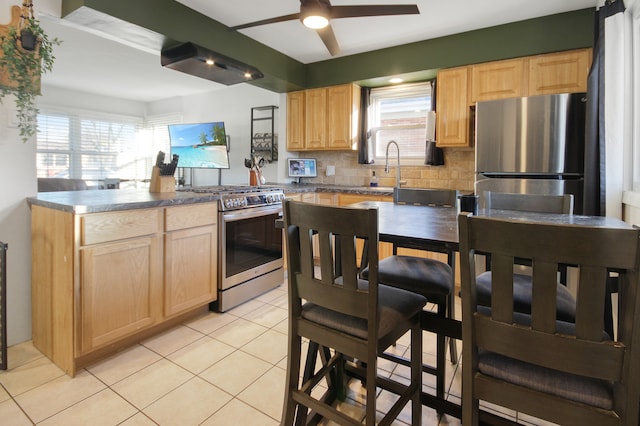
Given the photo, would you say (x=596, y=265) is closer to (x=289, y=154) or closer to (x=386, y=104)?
(x=386, y=104)

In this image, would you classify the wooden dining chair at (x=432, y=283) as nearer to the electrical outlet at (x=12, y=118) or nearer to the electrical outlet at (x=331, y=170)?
the electrical outlet at (x=12, y=118)

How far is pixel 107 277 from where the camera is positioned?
199cm

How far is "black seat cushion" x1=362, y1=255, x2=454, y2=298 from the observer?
1640mm

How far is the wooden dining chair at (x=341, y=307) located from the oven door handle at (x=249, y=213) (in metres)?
1.50

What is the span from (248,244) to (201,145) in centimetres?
298

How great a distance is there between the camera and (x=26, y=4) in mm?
2121

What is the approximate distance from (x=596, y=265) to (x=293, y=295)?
3.07 ft

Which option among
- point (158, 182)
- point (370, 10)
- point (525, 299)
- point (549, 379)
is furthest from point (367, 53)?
point (549, 379)

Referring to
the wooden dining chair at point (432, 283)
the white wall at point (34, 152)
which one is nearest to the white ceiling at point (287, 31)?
the white wall at point (34, 152)

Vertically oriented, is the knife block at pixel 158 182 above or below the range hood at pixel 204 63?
below

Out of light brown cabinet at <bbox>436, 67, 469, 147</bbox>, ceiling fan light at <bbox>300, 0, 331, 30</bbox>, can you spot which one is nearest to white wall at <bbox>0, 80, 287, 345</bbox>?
ceiling fan light at <bbox>300, 0, 331, 30</bbox>

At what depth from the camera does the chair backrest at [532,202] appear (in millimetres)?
1811

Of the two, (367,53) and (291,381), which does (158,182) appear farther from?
(367,53)

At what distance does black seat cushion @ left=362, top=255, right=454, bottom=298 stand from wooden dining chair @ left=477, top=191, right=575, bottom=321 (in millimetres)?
167
